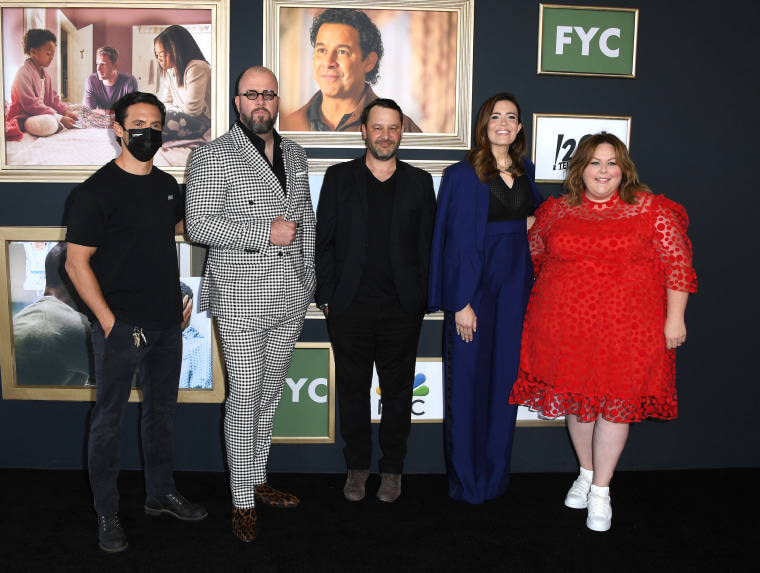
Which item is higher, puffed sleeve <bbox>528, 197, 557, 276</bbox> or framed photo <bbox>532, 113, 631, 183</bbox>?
framed photo <bbox>532, 113, 631, 183</bbox>

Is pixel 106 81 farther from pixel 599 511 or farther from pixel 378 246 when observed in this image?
pixel 599 511

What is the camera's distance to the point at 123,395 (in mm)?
2463

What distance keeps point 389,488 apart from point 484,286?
3.56ft

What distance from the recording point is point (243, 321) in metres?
2.53

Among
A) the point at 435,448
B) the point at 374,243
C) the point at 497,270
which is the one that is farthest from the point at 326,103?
the point at 435,448

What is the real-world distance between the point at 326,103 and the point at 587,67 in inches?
54.7

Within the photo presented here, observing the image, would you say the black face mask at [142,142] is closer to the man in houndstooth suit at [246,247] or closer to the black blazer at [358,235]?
the man in houndstooth suit at [246,247]

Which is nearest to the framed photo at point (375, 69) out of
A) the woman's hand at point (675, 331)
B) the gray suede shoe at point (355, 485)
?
the woman's hand at point (675, 331)

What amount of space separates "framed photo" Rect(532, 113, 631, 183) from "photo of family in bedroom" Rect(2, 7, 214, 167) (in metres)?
1.72

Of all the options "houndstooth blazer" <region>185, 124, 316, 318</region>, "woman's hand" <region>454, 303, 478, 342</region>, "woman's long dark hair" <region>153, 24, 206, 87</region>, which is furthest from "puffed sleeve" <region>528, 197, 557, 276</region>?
"woman's long dark hair" <region>153, 24, 206, 87</region>

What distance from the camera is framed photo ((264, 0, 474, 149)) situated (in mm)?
3141

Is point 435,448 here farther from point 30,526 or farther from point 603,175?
point 30,526

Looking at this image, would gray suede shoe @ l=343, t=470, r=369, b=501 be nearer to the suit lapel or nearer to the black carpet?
the black carpet

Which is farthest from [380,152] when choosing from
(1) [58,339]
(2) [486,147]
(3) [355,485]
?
(1) [58,339]
